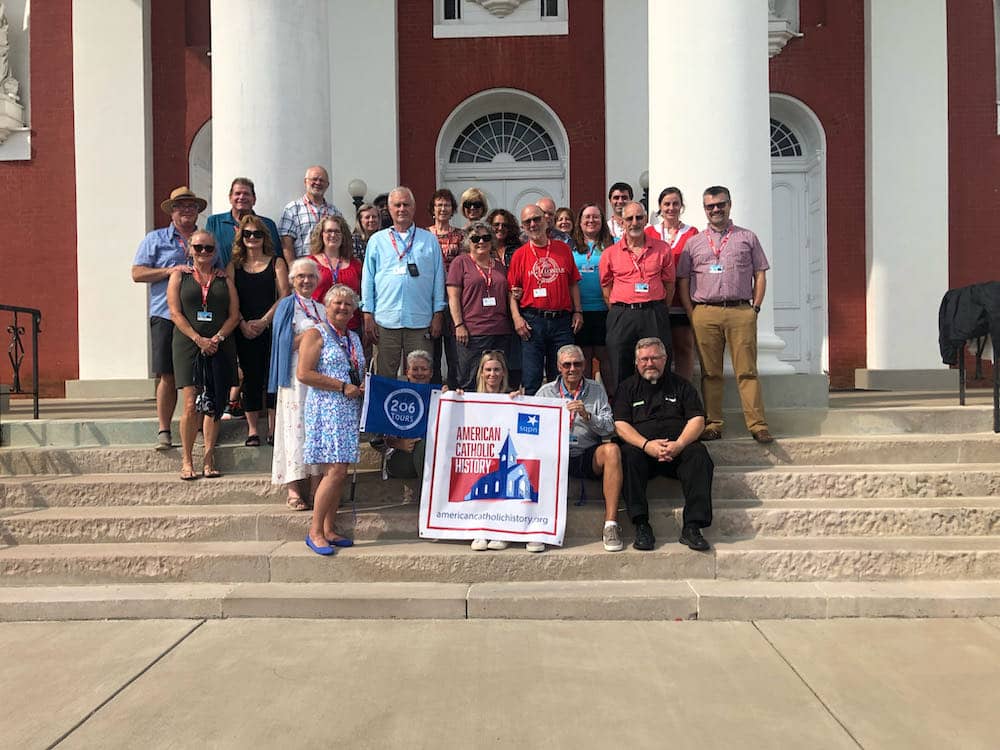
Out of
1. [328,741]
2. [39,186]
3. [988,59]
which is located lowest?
[328,741]

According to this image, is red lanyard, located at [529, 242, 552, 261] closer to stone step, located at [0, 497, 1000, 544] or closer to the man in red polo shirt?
the man in red polo shirt

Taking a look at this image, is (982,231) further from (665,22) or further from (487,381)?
(487,381)

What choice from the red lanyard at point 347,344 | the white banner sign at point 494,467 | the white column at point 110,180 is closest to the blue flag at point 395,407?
the white banner sign at point 494,467

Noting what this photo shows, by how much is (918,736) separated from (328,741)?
2356 mm

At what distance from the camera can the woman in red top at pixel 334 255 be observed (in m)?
6.27

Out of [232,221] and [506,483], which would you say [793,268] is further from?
[232,221]

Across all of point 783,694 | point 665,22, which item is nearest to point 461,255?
point 665,22

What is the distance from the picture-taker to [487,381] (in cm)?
588

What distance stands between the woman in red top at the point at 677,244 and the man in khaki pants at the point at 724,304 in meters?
0.26

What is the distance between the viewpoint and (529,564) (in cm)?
526

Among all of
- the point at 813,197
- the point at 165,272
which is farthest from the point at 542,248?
the point at 813,197

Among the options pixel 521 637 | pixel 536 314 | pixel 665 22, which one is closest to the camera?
pixel 521 637

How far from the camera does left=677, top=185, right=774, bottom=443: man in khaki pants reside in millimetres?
6340

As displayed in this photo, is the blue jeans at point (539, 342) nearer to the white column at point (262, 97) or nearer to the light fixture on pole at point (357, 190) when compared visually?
the white column at point (262, 97)
